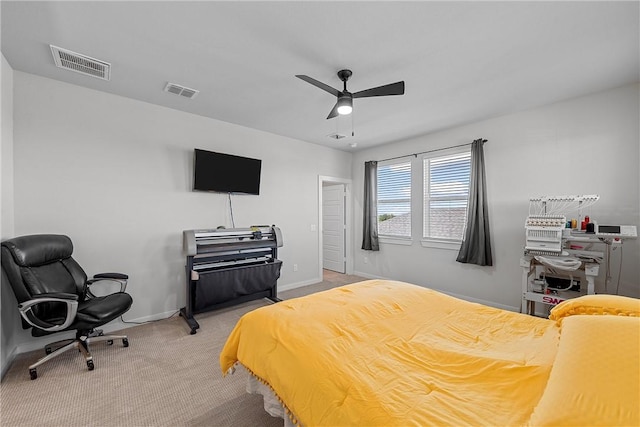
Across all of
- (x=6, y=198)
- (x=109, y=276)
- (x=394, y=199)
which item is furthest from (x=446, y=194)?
(x=6, y=198)

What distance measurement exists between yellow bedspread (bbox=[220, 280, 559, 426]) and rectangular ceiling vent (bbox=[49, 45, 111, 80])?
8.96 feet

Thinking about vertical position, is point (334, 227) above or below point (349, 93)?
below

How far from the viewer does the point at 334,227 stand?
6.23m

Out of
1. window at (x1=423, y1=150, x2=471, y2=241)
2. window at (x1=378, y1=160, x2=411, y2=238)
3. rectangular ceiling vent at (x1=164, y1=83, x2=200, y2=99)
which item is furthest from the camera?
window at (x1=378, y1=160, x2=411, y2=238)

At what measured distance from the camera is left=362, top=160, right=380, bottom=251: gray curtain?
5.39 meters

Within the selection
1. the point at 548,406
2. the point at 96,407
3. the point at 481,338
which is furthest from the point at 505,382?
the point at 96,407

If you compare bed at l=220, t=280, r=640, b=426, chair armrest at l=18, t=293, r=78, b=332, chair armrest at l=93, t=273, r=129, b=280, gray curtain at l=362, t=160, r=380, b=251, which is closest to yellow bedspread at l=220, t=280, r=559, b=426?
bed at l=220, t=280, r=640, b=426

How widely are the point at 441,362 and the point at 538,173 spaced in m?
3.42

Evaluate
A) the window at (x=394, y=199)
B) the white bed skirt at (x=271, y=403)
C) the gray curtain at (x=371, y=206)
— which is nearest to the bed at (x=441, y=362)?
the white bed skirt at (x=271, y=403)

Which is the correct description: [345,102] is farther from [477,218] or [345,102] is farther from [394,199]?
[394,199]

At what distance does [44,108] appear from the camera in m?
2.76

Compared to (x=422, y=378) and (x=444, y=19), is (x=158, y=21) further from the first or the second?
(x=422, y=378)

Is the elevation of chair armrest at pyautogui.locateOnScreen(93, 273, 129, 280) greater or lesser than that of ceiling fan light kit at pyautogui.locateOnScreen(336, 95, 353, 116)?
lesser

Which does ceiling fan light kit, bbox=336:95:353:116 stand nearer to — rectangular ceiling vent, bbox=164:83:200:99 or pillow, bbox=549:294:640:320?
rectangular ceiling vent, bbox=164:83:200:99
